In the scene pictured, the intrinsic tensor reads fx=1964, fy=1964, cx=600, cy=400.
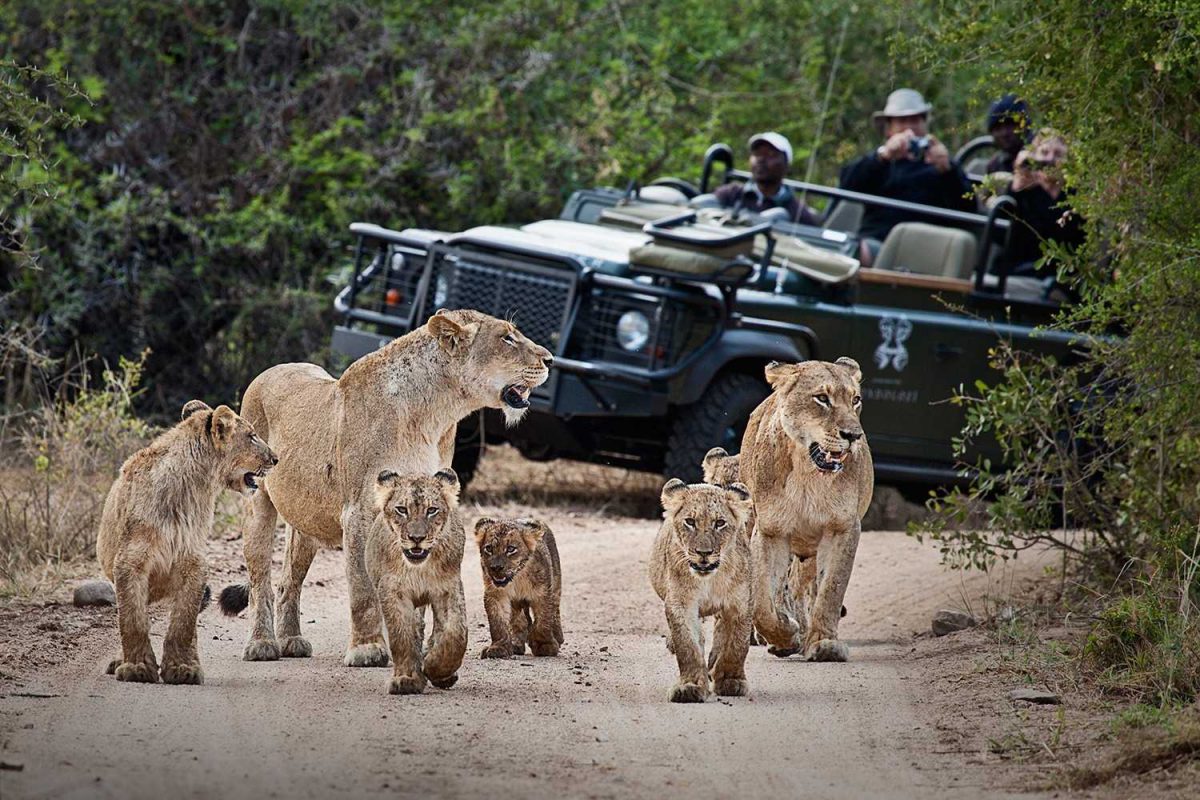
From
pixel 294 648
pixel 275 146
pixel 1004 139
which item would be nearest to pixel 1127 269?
pixel 294 648

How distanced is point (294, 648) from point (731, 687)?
1900mm

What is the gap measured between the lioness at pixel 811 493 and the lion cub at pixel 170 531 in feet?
7.32

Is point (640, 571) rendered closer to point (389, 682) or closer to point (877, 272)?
point (877, 272)

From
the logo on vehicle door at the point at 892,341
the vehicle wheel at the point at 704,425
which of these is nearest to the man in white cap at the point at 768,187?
the logo on vehicle door at the point at 892,341

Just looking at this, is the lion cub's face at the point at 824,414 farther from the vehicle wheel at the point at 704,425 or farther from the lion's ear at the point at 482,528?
the vehicle wheel at the point at 704,425

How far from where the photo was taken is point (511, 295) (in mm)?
11969

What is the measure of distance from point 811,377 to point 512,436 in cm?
431

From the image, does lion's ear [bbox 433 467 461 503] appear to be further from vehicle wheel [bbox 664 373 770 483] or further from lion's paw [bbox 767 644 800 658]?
vehicle wheel [bbox 664 373 770 483]

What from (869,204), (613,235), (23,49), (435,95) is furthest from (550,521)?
(23,49)

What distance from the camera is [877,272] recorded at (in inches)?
499

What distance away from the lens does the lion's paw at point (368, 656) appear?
7.60 metres

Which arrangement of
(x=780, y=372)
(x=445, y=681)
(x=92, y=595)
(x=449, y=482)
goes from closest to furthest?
(x=445, y=681), (x=449, y=482), (x=780, y=372), (x=92, y=595)

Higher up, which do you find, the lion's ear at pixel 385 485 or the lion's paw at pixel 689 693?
the lion's ear at pixel 385 485

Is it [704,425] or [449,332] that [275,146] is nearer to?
[704,425]
